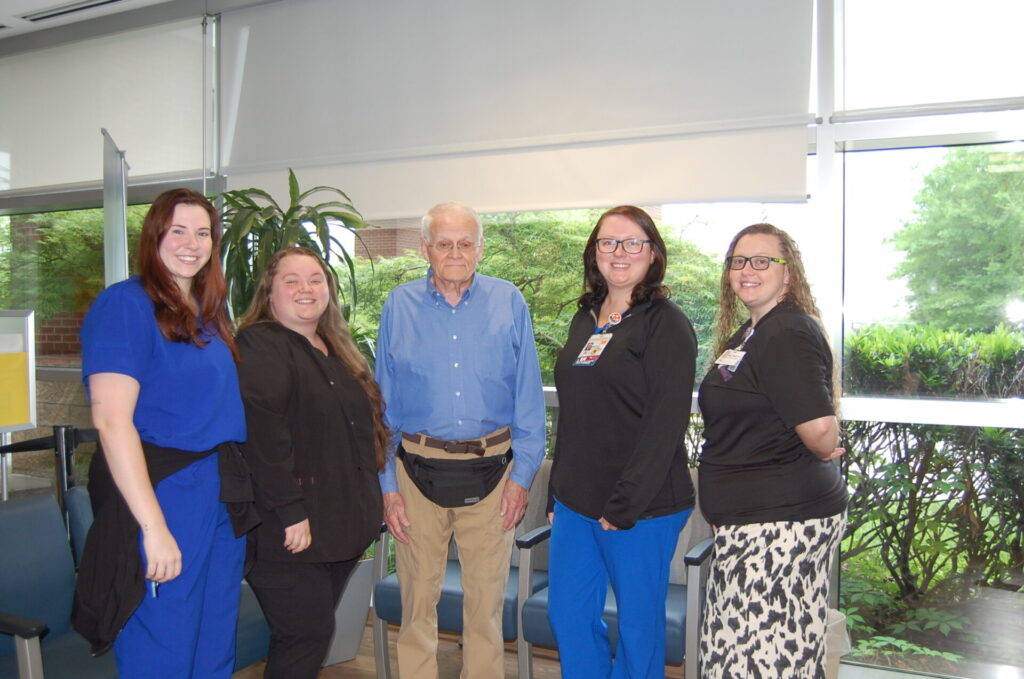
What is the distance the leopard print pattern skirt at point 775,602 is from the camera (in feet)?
6.66

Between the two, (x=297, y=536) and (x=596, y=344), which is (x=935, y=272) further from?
(x=297, y=536)

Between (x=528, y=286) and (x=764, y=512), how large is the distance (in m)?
2.49

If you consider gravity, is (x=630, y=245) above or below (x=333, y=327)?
above

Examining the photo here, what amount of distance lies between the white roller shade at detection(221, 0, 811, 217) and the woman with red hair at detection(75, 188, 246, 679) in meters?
2.26

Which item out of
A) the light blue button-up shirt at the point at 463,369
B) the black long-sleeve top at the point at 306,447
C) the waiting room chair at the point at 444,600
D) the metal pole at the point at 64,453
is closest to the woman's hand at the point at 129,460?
the black long-sleeve top at the point at 306,447

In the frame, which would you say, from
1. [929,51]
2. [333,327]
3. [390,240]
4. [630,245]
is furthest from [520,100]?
[333,327]

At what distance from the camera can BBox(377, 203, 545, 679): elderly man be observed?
262 centimetres

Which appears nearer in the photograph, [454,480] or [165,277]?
[165,277]

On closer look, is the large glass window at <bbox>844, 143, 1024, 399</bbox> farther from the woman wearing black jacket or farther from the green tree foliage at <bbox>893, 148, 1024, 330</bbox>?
the woman wearing black jacket

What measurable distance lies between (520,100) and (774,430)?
8.20 ft

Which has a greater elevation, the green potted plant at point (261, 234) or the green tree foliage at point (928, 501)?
the green potted plant at point (261, 234)

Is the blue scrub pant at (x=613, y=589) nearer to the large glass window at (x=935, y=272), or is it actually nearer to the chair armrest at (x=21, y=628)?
the chair armrest at (x=21, y=628)

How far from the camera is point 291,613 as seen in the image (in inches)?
85.6

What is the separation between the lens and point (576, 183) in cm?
390
